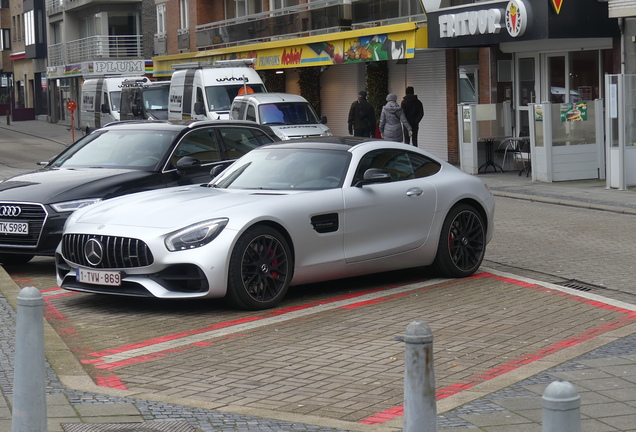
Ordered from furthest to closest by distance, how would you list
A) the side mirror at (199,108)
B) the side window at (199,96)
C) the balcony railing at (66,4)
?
1. the balcony railing at (66,4)
2. the side window at (199,96)
3. the side mirror at (199,108)

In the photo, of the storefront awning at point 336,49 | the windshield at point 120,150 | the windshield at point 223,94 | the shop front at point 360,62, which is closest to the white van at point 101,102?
the storefront awning at point 336,49

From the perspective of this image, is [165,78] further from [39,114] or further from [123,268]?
[123,268]

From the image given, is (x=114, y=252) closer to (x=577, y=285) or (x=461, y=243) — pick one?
(x=461, y=243)

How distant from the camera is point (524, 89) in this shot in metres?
25.3

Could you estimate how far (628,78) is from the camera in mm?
18953

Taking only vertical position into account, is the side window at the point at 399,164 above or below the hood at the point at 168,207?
above

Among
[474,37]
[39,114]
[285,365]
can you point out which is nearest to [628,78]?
[474,37]

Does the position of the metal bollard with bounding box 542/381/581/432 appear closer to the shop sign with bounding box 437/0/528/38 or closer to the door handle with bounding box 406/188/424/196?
the door handle with bounding box 406/188/424/196

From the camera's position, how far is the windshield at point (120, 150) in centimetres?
1191

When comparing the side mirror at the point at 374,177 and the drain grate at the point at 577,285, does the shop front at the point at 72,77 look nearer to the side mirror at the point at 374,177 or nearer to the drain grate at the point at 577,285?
the side mirror at the point at 374,177

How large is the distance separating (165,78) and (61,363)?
1681 inches

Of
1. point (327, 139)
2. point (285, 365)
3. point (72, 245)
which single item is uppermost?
point (327, 139)

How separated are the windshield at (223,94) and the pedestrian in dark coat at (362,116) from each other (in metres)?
4.46

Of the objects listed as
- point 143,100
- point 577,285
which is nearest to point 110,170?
point 577,285
